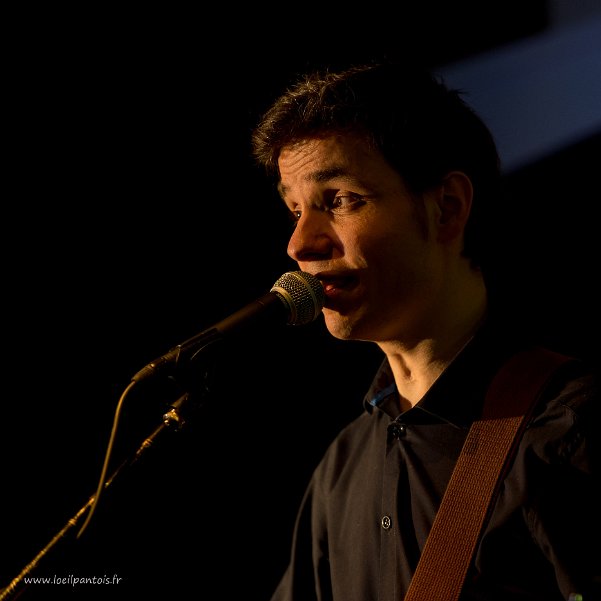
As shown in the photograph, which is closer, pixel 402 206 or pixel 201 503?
pixel 402 206

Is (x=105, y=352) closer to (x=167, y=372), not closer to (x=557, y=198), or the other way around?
(x=167, y=372)

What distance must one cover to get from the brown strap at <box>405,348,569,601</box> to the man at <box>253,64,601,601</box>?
0.03 meters

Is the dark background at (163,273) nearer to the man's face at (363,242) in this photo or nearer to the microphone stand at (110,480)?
the man's face at (363,242)

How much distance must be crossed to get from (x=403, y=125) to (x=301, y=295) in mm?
614

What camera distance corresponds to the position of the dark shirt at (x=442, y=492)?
1161 millimetres

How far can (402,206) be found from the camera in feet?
4.96

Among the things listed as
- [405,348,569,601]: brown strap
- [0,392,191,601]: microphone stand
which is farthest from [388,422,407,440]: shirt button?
[0,392,191,601]: microphone stand

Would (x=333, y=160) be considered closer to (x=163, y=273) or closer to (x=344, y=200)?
(x=344, y=200)

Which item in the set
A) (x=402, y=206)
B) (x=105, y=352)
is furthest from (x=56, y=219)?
(x=402, y=206)

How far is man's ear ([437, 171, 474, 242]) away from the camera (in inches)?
62.9

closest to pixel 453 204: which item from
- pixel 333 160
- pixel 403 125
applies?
pixel 403 125

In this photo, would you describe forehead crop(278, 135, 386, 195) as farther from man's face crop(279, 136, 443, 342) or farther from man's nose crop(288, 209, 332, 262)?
man's nose crop(288, 209, 332, 262)

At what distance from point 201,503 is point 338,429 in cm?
65

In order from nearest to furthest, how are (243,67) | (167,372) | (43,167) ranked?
(167,372) < (43,167) < (243,67)
